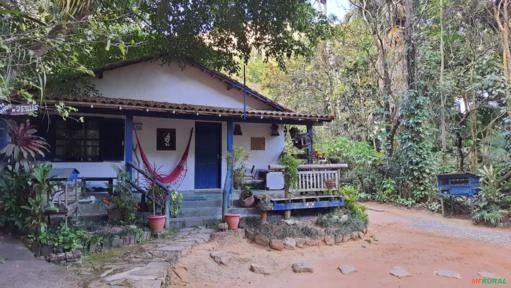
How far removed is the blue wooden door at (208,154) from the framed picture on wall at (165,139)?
62 centimetres

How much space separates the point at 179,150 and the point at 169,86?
1.62m

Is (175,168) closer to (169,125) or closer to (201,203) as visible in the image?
(169,125)

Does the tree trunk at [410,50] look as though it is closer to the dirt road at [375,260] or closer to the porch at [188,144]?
the porch at [188,144]

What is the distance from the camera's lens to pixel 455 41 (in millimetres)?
14969

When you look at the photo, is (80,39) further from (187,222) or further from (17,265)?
(187,222)

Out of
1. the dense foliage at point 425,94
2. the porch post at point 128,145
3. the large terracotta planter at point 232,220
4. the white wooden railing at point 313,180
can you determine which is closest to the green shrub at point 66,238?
the porch post at point 128,145

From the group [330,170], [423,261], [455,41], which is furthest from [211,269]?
[455,41]

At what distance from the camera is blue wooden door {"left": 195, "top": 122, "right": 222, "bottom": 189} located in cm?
1080

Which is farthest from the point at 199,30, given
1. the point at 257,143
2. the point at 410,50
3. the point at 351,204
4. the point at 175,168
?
the point at 410,50

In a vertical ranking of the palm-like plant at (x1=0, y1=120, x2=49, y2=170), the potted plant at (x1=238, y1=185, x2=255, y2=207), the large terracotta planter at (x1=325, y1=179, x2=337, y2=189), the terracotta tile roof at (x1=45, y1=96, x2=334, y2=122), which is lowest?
the potted plant at (x1=238, y1=185, x2=255, y2=207)

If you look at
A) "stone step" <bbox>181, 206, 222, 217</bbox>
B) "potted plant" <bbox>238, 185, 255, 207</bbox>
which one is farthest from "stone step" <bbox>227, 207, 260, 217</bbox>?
"stone step" <bbox>181, 206, 222, 217</bbox>

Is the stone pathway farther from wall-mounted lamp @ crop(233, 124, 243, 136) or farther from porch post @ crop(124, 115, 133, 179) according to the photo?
wall-mounted lamp @ crop(233, 124, 243, 136)

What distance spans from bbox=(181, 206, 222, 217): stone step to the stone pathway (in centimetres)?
87

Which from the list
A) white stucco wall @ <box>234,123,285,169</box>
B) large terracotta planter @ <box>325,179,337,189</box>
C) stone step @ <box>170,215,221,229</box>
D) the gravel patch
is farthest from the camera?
white stucco wall @ <box>234,123,285,169</box>
